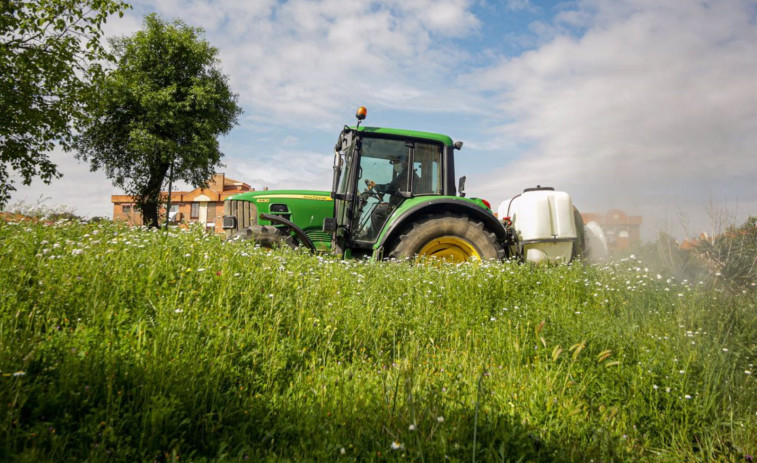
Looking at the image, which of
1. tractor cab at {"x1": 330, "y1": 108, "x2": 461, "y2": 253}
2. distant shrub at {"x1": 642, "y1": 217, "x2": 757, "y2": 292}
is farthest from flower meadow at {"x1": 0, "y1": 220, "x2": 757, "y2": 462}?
tractor cab at {"x1": 330, "y1": 108, "x2": 461, "y2": 253}

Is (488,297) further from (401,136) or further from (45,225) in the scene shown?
(45,225)

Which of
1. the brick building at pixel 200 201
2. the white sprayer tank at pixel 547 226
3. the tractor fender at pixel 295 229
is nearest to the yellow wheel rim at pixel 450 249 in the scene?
the white sprayer tank at pixel 547 226

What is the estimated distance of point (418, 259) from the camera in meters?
6.07

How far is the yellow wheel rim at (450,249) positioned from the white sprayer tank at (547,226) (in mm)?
1086

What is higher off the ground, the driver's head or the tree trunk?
the tree trunk

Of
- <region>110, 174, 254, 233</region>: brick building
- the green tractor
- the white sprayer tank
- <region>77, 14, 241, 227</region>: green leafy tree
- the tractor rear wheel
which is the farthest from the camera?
<region>110, 174, 254, 233</region>: brick building

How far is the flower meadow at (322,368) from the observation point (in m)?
2.10

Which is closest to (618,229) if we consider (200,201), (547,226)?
(547,226)

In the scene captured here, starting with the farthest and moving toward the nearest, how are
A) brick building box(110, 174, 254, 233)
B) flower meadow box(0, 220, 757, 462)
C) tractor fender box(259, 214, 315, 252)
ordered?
brick building box(110, 174, 254, 233) < tractor fender box(259, 214, 315, 252) < flower meadow box(0, 220, 757, 462)

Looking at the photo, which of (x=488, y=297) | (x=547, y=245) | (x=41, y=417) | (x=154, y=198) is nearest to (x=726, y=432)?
(x=488, y=297)

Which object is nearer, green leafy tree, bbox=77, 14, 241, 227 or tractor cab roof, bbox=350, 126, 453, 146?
tractor cab roof, bbox=350, 126, 453, 146

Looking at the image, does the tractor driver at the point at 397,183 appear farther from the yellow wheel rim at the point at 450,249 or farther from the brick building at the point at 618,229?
the brick building at the point at 618,229

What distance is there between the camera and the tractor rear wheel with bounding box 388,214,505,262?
6277 mm

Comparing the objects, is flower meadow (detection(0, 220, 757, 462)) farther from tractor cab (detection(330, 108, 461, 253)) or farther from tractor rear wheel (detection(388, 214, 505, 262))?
tractor cab (detection(330, 108, 461, 253))
